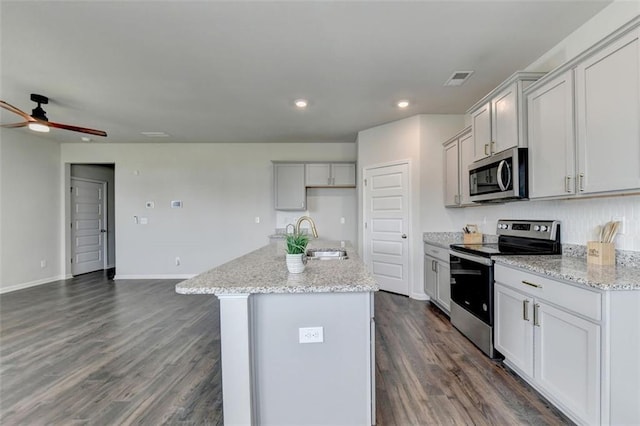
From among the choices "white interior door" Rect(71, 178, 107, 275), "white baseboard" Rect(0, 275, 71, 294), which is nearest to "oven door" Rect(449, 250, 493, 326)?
"white baseboard" Rect(0, 275, 71, 294)

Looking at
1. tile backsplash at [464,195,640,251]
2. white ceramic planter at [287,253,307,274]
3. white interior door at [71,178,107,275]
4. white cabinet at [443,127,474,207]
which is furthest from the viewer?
white interior door at [71,178,107,275]

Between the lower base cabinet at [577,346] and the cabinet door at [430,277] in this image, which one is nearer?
the lower base cabinet at [577,346]

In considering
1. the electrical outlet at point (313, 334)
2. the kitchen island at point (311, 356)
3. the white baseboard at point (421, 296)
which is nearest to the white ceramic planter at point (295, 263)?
the kitchen island at point (311, 356)

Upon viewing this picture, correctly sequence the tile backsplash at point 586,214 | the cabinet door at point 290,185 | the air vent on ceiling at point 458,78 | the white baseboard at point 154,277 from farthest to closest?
the white baseboard at point 154,277 < the cabinet door at point 290,185 < the air vent on ceiling at point 458,78 < the tile backsplash at point 586,214

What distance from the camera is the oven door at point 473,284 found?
7.97 ft

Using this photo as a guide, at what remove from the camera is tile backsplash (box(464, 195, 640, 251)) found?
1.89 meters

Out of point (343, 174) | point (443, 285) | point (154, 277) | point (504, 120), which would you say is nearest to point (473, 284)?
point (443, 285)

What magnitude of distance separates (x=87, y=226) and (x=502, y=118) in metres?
7.46

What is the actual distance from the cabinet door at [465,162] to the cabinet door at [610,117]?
1.37 m

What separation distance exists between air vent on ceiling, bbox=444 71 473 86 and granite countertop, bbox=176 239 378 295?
2214mm

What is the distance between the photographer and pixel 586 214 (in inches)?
87.7

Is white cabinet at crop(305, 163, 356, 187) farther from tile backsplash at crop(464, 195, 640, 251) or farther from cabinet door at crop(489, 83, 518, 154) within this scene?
cabinet door at crop(489, 83, 518, 154)

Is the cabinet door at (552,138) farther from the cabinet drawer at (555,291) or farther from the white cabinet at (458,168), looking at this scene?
the white cabinet at (458,168)

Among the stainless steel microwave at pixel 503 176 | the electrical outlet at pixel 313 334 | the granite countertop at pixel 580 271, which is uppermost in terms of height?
the stainless steel microwave at pixel 503 176
